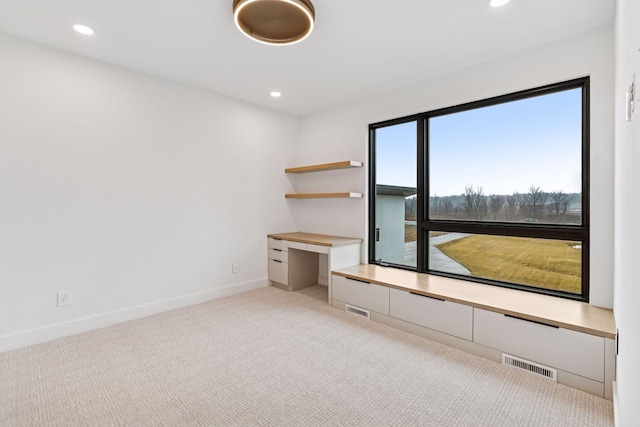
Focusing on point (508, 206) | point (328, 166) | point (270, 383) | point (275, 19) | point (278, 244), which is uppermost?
point (275, 19)

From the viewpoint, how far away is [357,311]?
132 inches

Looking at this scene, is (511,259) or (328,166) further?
(328,166)

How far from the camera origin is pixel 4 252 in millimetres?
2533

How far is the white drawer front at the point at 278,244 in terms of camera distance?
13.8ft

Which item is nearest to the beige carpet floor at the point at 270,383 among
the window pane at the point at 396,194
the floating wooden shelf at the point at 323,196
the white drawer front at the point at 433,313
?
the white drawer front at the point at 433,313

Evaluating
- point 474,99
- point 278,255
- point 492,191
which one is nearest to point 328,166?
point 278,255

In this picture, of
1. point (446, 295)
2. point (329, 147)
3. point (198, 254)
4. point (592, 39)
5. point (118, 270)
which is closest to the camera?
point (592, 39)

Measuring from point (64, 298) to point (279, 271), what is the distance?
2.28m

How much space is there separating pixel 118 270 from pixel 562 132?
14.2ft

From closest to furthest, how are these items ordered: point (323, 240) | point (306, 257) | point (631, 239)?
point (631, 239) → point (323, 240) → point (306, 257)

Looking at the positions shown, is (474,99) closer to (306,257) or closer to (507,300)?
(507,300)

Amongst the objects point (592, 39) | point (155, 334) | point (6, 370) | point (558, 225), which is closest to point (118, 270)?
point (155, 334)

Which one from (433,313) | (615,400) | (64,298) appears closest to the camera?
(615,400)

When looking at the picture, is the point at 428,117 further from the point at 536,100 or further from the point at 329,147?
the point at 329,147
